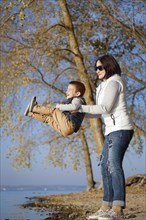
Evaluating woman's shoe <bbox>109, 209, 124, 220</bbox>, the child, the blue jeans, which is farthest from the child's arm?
woman's shoe <bbox>109, 209, 124, 220</bbox>

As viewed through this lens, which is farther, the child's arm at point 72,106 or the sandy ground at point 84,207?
the sandy ground at point 84,207

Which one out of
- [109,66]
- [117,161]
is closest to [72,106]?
[109,66]

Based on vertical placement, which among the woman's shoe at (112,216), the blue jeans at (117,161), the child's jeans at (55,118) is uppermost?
the child's jeans at (55,118)

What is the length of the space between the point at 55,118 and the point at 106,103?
0.67m

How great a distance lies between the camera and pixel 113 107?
486 cm

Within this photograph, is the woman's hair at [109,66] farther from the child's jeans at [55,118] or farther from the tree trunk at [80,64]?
the tree trunk at [80,64]

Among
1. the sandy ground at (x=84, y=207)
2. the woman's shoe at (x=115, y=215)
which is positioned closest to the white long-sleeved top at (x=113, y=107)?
the woman's shoe at (x=115, y=215)

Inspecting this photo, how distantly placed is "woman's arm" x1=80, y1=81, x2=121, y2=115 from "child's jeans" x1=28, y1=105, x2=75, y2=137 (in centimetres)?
25

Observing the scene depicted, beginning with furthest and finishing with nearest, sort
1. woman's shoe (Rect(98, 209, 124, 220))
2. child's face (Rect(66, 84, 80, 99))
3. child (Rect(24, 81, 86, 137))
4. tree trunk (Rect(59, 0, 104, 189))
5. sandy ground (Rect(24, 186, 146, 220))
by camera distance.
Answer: tree trunk (Rect(59, 0, 104, 189)), sandy ground (Rect(24, 186, 146, 220)), child's face (Rect(66, 84, 80, 99)), child (Rect(24, 81, 86, 137)), woman's shoe (Rect(98, 209, 124, 220))

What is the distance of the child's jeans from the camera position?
4.88 metres

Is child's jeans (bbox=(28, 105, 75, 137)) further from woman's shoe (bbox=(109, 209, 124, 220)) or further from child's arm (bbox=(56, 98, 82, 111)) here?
woman's shoe (bbox=(109, 209, 124, 220))

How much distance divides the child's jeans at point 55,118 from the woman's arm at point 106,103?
0.25 meters

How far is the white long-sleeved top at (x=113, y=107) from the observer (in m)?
4.78

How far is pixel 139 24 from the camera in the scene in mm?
15531
